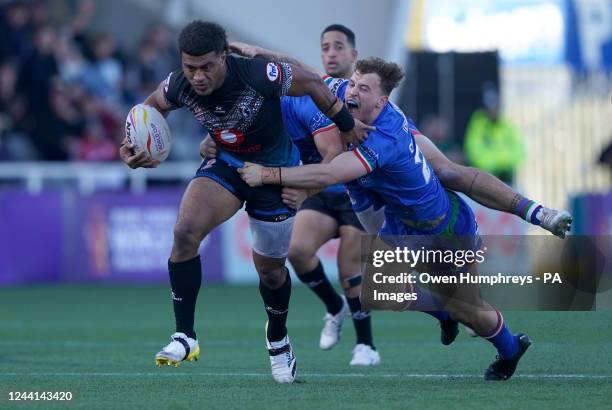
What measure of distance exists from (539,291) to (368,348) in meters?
1.92

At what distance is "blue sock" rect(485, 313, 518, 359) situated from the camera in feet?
27.0

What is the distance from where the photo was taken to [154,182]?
18875 millimetres

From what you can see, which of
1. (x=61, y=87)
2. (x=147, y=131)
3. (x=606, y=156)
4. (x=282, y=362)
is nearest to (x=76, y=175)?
(x=61, y=87)

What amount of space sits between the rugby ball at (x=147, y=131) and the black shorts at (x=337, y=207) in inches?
108

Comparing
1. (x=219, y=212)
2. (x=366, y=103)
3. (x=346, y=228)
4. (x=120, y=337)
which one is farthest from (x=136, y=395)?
(x=120, y=337)

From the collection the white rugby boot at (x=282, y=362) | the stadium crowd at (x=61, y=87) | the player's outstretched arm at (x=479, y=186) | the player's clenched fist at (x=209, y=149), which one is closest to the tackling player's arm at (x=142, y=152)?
the player's clenched fist at (x=209, y=149)

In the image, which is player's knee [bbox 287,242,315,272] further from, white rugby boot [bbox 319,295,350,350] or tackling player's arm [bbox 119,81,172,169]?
tackling player's arm [bbox 119,81,172,169]

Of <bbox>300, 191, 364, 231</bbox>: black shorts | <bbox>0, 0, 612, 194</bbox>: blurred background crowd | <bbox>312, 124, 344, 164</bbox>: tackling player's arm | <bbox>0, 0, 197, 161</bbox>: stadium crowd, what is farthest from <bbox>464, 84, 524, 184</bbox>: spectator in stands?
<bbox>312, 124, 344, 164</bbox>: tackling player's arm

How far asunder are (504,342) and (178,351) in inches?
79.9

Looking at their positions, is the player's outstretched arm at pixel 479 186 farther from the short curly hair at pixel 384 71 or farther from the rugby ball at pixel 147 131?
the rugby ball at pixel 147 131

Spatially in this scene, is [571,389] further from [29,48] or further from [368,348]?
[29,48]

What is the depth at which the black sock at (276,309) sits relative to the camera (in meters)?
8.52

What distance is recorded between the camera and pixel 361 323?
10070 mm

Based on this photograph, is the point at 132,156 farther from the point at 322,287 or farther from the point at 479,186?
the point at 322,287
